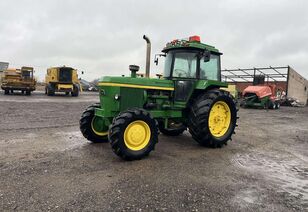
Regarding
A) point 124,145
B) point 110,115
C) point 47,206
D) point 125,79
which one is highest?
point 125,79

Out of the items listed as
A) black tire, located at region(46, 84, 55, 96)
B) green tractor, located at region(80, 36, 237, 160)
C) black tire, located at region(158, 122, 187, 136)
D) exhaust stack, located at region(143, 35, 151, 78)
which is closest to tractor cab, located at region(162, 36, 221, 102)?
green tractor, located at region(80, 36, 237, 160)

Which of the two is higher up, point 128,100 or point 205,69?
point 205,69

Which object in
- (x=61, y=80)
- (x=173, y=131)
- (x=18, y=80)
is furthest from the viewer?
(x=61, y=80)

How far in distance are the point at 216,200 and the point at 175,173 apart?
42.4 inches

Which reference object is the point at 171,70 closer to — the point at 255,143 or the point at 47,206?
the point at 255,143

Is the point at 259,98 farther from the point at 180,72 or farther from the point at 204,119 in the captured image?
the point at 204,119

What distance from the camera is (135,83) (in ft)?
19.4

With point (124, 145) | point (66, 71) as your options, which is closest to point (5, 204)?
point (124, 145)

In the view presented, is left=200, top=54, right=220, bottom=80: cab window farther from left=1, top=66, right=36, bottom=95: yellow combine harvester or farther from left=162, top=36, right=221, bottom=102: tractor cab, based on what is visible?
left=1, top=66, right=36, bottom=95: yellow combine harvester

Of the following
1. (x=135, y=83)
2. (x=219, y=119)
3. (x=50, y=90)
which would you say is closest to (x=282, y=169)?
(x=219, y=119)

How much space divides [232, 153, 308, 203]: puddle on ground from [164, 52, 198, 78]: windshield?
217cm

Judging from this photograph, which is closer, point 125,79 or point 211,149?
point 125,79

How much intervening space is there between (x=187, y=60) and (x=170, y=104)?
112cm

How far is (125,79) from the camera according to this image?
228 inches
